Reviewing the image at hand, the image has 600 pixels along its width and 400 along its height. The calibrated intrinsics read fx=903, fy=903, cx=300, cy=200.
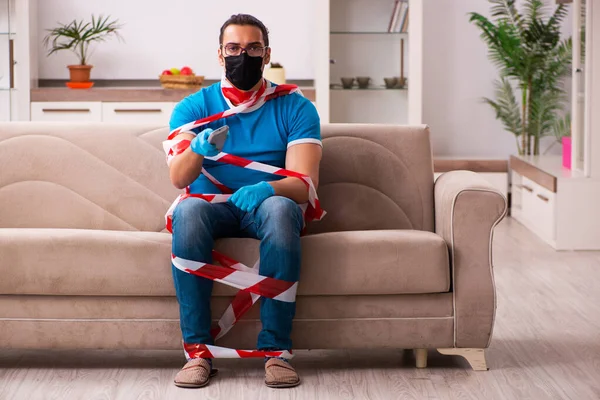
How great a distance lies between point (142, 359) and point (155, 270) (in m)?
0.39

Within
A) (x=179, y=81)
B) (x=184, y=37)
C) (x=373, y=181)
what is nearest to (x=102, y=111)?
(x=179, y=81)

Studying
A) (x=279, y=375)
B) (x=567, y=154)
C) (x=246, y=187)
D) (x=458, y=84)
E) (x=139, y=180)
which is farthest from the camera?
(x=458, y=84)

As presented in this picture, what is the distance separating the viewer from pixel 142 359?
2.95m

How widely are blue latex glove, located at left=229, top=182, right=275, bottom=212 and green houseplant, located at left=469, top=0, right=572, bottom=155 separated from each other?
12.9 ft

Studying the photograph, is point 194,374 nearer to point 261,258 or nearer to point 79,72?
point 261,258

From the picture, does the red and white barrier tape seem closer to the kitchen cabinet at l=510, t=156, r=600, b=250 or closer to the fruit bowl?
the kitchen cabinet at l=510, t=156, r=600, b=250

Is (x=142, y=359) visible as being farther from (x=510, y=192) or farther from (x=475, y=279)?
A: (x=510, y=192)

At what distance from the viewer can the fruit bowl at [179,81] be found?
233 inches

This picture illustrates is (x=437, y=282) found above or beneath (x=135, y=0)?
beneath

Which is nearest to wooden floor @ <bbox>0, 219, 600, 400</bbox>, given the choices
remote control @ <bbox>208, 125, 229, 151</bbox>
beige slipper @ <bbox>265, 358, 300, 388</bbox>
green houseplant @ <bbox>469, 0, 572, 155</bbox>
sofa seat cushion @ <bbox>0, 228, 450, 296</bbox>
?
beige slipper @ <bbox>265, 358, 300, 388</bbox>

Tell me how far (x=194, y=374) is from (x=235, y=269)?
12.9 inches

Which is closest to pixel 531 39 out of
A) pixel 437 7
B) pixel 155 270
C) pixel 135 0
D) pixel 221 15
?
pixel 437 7

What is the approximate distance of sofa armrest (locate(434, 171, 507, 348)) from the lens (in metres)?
2.77

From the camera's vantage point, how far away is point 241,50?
2.86 meters
